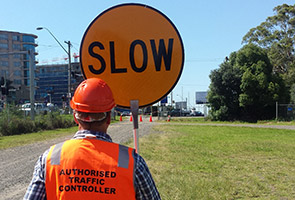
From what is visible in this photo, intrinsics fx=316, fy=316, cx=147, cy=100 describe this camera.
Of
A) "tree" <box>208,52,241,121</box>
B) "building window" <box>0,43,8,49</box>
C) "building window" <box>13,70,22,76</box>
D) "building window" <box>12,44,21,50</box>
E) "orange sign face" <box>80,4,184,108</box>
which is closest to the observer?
"orange sign face" <box>80,4,184,108</box>

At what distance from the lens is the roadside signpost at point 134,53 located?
2646mm

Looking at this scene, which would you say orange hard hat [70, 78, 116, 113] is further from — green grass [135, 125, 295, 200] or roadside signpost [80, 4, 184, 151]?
green grass [135, 125, 295, 200]

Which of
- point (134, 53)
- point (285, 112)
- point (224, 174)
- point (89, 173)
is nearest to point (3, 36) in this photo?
point (285, 112)

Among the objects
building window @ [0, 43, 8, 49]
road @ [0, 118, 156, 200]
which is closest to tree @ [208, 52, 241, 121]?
road @ [0, 118, 156, 200]

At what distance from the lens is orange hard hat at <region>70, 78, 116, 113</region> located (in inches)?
70.9

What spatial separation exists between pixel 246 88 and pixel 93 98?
37440 millimetres

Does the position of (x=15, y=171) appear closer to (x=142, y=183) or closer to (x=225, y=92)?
(x=142, y=183)

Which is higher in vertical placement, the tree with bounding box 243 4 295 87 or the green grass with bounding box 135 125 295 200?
the tree with bounding box 243 4 295 87

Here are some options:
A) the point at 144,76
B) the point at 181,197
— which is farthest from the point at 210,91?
the point at 144,76

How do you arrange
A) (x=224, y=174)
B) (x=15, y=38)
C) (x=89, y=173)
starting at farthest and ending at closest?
(x=15, y=38) → (x=224, y=174) → (x=89, y=173)

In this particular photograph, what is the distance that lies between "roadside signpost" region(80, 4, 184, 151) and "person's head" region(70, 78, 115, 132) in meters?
0.80

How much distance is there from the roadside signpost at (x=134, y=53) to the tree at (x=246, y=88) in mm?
35595

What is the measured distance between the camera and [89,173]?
1653 millimetres

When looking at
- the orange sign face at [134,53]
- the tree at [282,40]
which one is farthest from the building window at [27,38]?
the orange sign face at [134,53]
